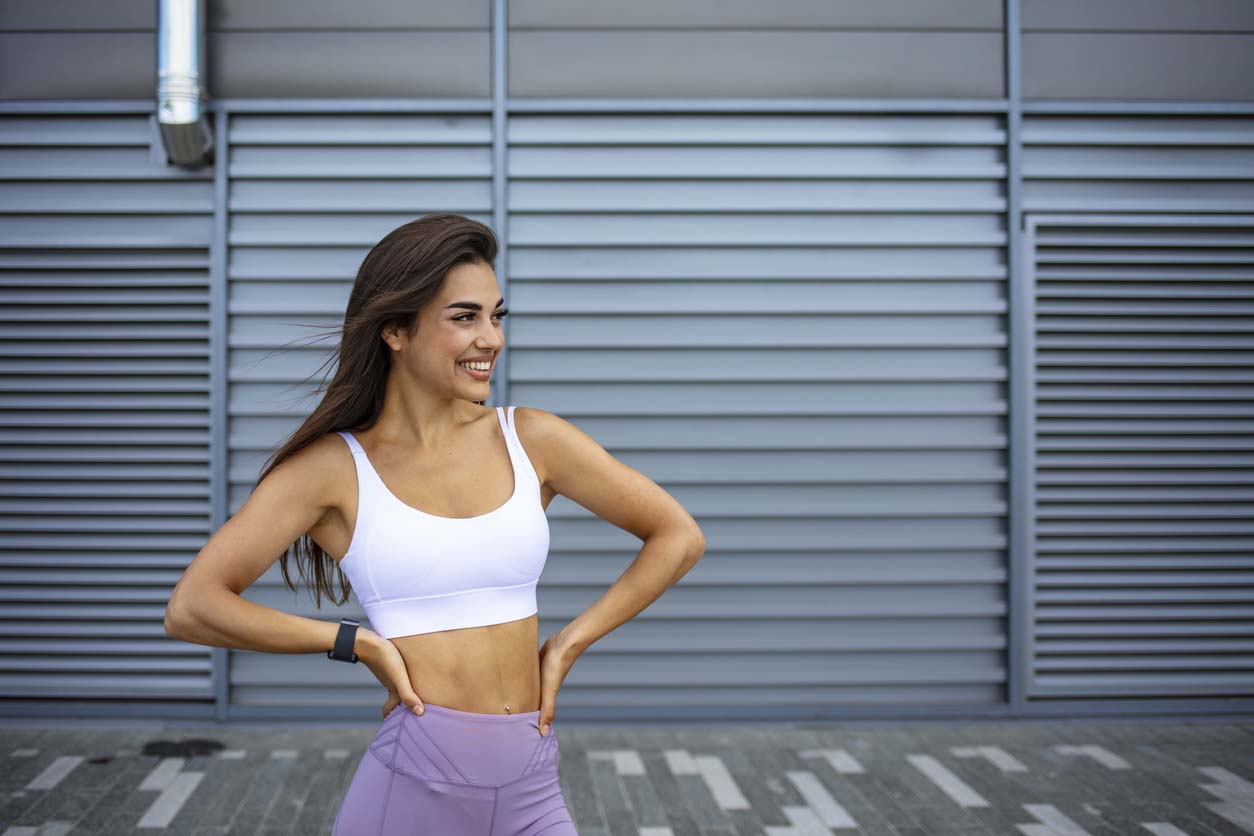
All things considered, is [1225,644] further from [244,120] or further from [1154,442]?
[244,120]

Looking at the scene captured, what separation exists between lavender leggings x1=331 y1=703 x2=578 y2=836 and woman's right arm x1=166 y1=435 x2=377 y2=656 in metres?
0.19

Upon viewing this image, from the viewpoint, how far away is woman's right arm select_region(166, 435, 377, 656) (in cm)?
188

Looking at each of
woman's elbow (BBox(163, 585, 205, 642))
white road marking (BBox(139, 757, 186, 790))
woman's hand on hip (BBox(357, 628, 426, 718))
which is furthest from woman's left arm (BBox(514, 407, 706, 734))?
white road marking (BBox(139, 757, 186, 790))

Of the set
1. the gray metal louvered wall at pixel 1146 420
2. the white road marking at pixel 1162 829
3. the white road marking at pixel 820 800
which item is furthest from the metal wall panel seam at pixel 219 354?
the white road marking at pixel 1162 829

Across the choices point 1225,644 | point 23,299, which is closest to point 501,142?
point 23,299

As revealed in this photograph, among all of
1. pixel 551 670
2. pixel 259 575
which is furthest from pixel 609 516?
pixel 259 575

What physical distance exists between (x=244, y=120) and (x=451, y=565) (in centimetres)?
409

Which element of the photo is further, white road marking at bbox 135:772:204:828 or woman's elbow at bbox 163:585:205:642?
white road marking at bbox 135:772:204:828

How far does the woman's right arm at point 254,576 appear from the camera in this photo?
6.18 ft

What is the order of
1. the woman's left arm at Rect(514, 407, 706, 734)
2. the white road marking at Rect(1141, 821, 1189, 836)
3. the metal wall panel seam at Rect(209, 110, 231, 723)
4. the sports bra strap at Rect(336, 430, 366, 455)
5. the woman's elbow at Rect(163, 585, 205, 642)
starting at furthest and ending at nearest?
the metal wall panel seam at Rect(209, 110, 231, 723) < the white road marking at Rect(1141, 821, 1189, 836) < the woman's left arm at Rect(514, 407, 706, 734) < the sports bra strap at Rect(336, 430, 366, 455) < the woman's elbow at Rect(163, 585, 205, 642)

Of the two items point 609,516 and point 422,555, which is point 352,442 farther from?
point 609,516

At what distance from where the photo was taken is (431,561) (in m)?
1.93

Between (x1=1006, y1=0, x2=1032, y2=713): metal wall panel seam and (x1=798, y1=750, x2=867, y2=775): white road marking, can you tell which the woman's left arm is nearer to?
(x1=798, y1=750, x2=867, y2=775): white road marking

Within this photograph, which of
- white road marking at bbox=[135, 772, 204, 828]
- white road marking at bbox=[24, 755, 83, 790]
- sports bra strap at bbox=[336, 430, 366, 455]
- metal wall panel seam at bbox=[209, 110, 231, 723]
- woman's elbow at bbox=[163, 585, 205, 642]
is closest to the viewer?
woman's elbow at bbox=[163, 585, 205, 642]
